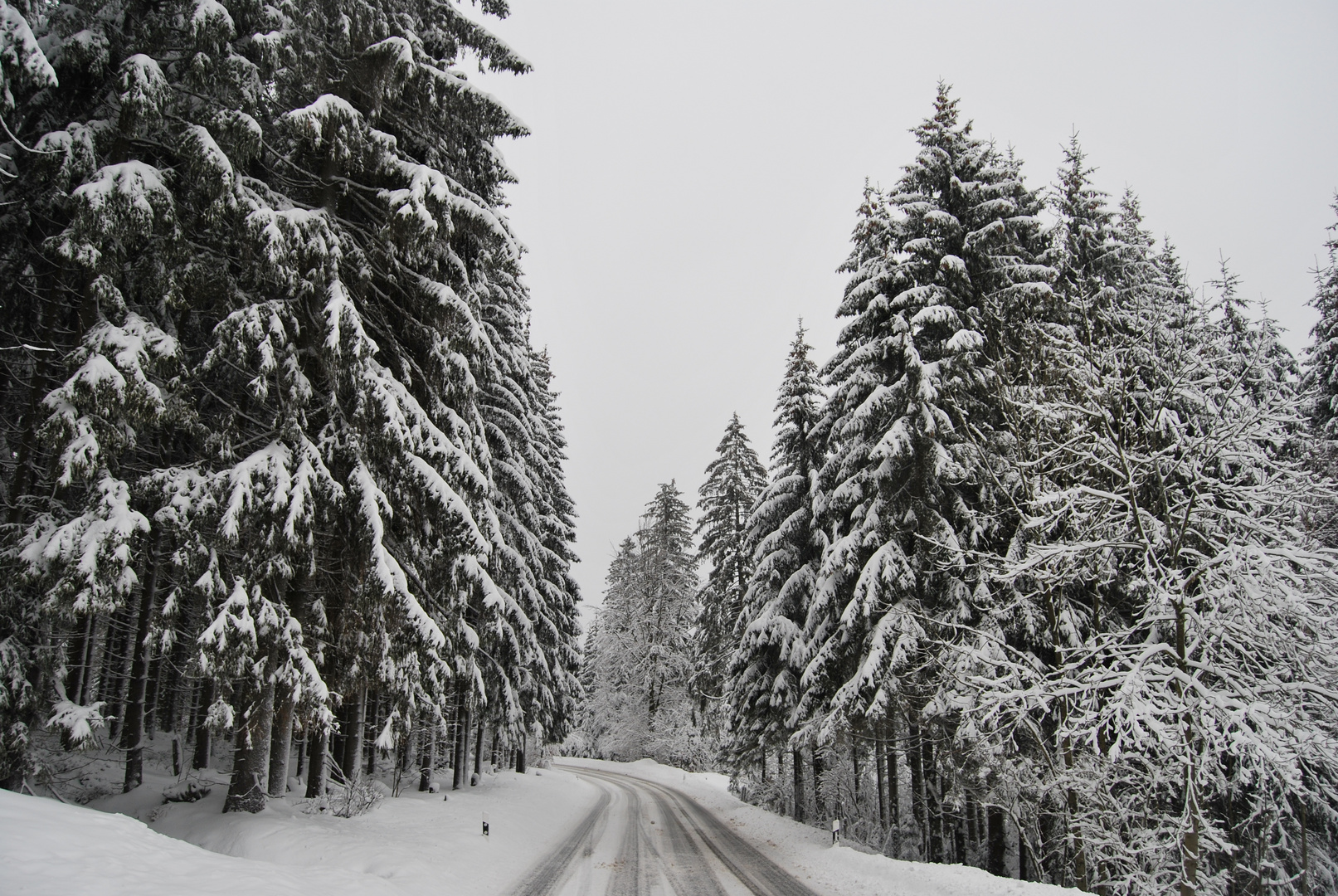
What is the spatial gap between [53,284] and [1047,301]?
17128mm

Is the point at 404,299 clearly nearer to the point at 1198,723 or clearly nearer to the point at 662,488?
the point at 1198,723

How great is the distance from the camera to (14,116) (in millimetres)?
8727

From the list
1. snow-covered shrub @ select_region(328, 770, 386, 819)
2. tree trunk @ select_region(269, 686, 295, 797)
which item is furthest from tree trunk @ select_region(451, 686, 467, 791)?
tree trunk @ select_region(269, 686, 295, 797)

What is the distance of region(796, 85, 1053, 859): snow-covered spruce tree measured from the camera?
40.7 feet

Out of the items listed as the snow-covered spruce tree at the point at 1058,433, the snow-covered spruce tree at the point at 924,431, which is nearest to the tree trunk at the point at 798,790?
the snow-covered spruce tree at the point at 924,431

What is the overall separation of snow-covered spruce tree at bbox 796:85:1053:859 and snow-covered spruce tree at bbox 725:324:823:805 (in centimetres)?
228

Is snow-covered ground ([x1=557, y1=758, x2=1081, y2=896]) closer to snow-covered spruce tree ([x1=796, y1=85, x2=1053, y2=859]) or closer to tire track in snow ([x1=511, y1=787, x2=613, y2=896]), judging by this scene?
snow-covered spruce tree ([x1=796, y1=85, x2=1053, y2=859])

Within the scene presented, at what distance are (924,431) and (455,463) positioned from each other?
355 inches

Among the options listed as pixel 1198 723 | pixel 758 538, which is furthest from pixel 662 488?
pixel 1198 723

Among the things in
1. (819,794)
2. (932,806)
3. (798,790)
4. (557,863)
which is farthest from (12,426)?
(932,806)

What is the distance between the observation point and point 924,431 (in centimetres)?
1262

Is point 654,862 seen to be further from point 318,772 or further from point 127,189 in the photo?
point 127,189

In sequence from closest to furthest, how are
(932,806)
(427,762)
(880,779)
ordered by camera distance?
(932,806) → (427,762) → (880,779)

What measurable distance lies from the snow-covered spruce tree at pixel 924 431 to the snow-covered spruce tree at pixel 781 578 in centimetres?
228
